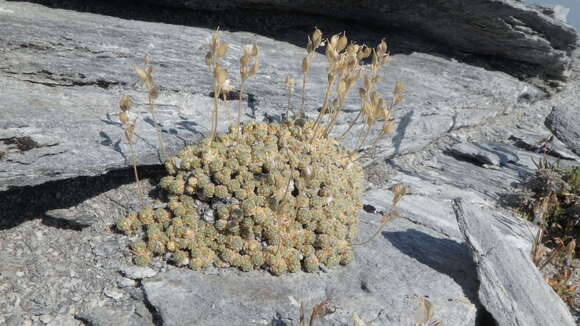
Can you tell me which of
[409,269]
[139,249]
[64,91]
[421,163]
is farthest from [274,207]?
[421,163]

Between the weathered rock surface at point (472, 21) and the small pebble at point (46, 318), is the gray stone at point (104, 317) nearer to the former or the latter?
the small pebble at point (46, 318)

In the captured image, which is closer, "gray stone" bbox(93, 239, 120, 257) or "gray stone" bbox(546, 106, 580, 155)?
"gray stone" bbox(93, 239, 120, 257)

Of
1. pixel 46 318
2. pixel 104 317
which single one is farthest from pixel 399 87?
pixel 46 318

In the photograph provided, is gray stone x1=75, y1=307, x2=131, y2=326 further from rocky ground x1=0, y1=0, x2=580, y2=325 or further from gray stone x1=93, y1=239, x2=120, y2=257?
gray stone x1=93, y1=239, x2=120, y2=257

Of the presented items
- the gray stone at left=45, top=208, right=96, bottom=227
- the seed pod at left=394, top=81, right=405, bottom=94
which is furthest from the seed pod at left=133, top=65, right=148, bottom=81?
the seed pod at left=394, top=81, right=405, bottom=94

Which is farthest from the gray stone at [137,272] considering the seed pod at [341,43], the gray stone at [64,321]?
the seed pod at [341,43]

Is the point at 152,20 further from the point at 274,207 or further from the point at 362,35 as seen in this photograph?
the point at 274,207

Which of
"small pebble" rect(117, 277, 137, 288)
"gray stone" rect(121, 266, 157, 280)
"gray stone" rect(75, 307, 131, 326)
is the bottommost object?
"gray stone" rect(75, 307, 131, 326)
